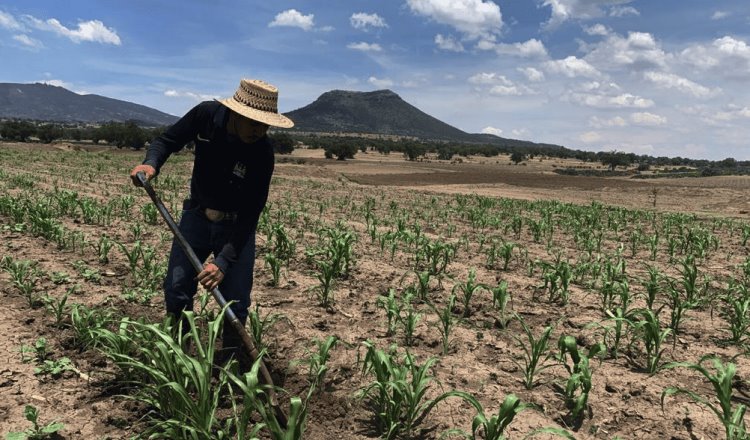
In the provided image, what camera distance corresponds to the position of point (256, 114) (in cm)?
300

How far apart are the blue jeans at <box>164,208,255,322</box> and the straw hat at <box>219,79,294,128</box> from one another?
85 centimetres

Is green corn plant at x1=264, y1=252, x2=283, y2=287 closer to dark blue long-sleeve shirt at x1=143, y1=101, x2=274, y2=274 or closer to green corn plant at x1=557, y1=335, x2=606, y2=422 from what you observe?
dark blue long-sleeve shirt at x1=143, y1=101, x2=274, y2=274

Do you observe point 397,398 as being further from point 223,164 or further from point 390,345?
point 223,164

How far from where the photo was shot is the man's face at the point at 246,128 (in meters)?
3.15

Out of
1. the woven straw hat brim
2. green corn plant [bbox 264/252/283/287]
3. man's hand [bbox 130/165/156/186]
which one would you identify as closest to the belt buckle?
man's hand [bbox 130/165/156/186]

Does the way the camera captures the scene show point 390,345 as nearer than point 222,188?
No

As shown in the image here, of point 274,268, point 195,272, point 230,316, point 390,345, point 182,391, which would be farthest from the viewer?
point 274,268

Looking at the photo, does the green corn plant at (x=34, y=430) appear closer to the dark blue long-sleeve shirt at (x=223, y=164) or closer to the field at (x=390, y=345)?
the field at (x=390, y=345)

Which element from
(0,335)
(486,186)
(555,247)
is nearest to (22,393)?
(0,335)

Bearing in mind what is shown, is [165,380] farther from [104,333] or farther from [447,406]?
[447,406]

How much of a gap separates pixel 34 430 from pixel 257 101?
7.53ft

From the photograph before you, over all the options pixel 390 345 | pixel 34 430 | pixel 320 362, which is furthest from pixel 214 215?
pixel 390 345

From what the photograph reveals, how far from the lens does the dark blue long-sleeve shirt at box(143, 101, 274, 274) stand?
10.8 ft

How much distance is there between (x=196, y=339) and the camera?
8.30 feet
